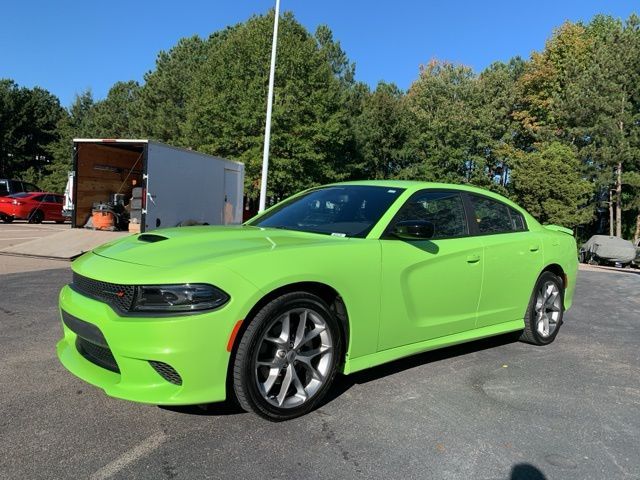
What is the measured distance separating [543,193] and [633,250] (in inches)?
499

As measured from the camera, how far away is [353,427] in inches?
128

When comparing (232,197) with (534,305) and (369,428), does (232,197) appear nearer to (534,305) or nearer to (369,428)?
(534,305)

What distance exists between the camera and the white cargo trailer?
38.9ft

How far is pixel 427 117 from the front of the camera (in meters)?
40.6

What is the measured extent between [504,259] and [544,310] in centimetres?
107

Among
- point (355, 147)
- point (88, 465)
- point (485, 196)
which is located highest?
point (355, 147)

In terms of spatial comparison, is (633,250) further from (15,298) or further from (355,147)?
(15,298)

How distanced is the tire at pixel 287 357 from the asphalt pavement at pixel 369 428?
147 mm

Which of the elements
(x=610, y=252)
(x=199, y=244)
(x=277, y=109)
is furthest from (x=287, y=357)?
(x=277, y=109)

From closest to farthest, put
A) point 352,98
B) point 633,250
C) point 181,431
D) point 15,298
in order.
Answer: point 181,431
point 15,298
point 633,250
point 352,98

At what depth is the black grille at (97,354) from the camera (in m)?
3.09

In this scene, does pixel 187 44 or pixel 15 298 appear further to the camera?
pixel 187 44

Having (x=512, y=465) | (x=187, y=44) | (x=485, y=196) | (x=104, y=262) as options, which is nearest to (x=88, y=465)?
(x=104, y=262)

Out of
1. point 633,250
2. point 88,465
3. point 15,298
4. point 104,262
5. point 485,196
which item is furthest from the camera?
point 633,250
